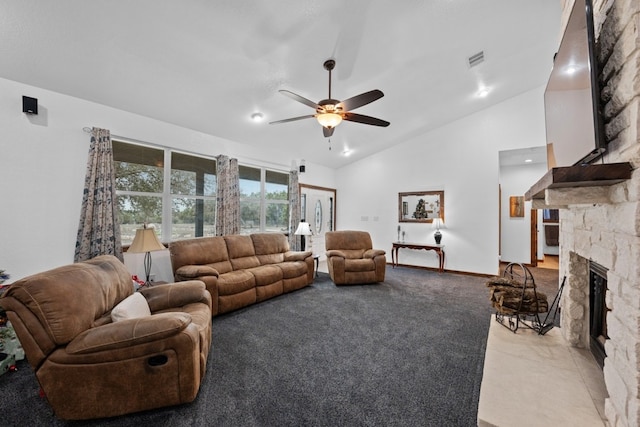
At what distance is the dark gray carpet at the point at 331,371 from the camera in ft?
5.28

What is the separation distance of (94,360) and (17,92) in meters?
3.07

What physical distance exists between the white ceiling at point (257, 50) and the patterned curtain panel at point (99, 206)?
1.33 feet

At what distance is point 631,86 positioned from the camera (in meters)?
1.03

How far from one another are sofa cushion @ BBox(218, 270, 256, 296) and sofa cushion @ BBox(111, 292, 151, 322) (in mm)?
1133

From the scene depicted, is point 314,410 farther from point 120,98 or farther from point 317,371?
point 120,98

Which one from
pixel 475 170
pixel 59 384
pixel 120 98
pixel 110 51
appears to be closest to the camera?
pixel 59 384

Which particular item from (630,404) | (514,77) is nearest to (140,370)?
(630,404)

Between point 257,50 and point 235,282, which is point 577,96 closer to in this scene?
point 257,50

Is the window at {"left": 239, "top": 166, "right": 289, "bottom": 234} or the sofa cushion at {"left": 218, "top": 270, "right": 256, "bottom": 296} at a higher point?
the window at {"left": 239, "top": 166, "right": 289, "bottom": 234}

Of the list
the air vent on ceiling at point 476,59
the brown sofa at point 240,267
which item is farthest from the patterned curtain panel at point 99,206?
the air vent on ceiling at point 476,59

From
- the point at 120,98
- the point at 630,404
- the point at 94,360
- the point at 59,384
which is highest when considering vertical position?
the point at 120,98

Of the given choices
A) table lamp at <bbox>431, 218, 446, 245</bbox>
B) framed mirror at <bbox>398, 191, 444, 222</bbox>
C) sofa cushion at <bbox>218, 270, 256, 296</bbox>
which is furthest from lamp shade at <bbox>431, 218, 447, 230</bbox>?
sofa cushion at <bbox>218, 270, 256, 296</bbox>

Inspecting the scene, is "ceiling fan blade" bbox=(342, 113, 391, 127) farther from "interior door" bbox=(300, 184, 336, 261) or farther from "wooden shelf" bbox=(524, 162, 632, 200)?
"interior door" bbox=(300, 184, 336, 261)

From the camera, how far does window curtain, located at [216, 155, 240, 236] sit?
4.54 m
